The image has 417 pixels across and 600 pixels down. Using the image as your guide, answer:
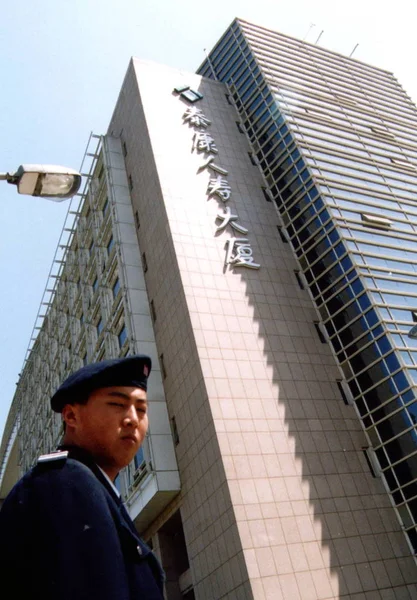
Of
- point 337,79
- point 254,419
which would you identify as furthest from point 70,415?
point 337,79

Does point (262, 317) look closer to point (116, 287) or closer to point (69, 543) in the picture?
point (116, 287)

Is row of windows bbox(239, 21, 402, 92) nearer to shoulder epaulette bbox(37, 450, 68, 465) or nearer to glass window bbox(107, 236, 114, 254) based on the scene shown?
glass window bbox(107, 236, 114, 254)

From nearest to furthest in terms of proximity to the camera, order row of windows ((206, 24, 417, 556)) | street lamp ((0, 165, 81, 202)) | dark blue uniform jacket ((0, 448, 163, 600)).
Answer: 1. dark blue uniform jacket ((0, 448, 163, 600))
2. street lamp ((0, 165, 81, 202))
3. row of windows ((206, 24, 417, 556))

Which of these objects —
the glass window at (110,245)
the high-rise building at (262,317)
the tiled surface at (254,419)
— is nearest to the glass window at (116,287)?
the high-rise building at (262,317)

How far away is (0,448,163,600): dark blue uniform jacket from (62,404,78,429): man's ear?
487 mm

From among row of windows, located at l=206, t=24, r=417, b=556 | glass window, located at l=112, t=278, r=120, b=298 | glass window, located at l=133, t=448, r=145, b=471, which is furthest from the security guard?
glass window, located at l=112, t=278, r=120, b=298

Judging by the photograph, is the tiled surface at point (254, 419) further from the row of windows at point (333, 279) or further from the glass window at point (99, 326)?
the glass window at point (99, 326)

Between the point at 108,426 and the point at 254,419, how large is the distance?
17919 mm

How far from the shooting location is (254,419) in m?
20.1

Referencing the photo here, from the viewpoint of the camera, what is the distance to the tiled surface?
680 inches

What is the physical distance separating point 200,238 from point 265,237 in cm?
390

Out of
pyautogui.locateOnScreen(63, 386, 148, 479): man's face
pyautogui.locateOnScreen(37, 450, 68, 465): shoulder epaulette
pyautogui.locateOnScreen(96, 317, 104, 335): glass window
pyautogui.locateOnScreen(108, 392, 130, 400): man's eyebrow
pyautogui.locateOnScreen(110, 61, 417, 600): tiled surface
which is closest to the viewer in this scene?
pyautogui.locateOnScreen(37, 450, 68, 465): shoulder epaulette

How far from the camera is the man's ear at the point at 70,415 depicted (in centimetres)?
285

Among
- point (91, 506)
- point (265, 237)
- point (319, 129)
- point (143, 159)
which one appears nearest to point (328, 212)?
point (265, 237)
